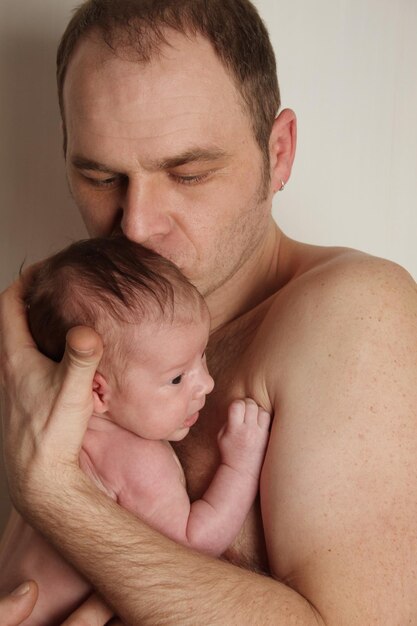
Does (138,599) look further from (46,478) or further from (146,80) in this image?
(146,80)

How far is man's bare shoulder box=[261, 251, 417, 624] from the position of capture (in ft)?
4.43

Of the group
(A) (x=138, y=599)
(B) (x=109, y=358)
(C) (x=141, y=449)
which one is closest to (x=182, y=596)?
(A) (x=138, y=599)

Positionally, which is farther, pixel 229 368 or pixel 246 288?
pixel 246 288

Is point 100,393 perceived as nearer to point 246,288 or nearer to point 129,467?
point 129,467

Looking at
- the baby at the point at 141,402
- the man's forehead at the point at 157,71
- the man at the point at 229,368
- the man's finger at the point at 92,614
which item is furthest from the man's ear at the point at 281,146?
the man's finger at the point at 92,614

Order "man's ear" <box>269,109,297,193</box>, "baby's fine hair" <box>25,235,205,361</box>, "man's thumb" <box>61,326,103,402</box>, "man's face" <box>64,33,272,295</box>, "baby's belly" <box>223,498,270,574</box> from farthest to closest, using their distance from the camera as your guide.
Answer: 1. "man's ear" <box>269,109,297,193</box>
2. "man's face" <box>64,33,272,295</box>
3. "baby's belly" <box>223,498,270,574</box>
4. "baby's fine hair" <box>25,235,205,361</box>
5. "man's thumb" <box>61,326,103,402</box>

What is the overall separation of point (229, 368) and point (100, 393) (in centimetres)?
32

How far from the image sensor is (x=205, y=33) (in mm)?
1758

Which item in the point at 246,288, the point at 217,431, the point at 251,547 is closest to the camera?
the point at 251,547

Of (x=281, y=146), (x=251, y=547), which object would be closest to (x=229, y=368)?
(x=251, y=547)

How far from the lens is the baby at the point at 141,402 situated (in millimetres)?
1444

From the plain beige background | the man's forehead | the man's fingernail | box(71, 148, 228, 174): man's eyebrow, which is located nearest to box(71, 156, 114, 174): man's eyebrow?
box(71, 148, 228, 174): man's eyebrow

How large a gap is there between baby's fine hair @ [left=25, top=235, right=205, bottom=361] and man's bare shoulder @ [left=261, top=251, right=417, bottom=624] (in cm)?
20

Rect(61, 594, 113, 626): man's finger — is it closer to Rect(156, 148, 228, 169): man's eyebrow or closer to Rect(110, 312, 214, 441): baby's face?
Rect(110, 312, 214, 441): baby's face
